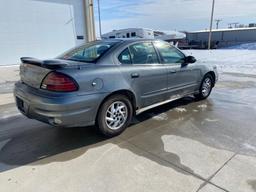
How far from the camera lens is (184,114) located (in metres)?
4.24

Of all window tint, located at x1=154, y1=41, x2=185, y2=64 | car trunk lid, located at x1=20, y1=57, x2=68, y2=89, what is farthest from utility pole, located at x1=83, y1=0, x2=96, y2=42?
car trunk lid, located at x1=20, y1=57, x2=68, y2=89

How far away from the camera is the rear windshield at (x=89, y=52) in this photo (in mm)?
3245

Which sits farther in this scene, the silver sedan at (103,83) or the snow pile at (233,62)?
the snow pile at (233,62)

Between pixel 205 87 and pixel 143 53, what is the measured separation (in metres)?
2.23

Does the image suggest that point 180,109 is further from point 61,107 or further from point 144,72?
point 61,107

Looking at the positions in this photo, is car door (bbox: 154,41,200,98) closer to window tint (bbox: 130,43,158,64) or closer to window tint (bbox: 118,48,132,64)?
window tint (bbox: 130,43,158,64)

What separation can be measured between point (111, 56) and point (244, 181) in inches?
91.5

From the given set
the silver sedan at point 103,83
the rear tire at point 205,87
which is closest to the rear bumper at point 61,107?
the silver sedan at point 103,83

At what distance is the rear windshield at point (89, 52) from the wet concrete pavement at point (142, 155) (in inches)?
47.7

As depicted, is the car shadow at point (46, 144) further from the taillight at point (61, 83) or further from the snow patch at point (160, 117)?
the taillight at point (61, 83)

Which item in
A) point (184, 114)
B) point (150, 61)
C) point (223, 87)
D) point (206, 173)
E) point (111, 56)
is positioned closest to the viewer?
point (206, 173)

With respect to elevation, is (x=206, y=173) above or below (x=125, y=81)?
below

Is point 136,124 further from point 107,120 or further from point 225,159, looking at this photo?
point 225,159

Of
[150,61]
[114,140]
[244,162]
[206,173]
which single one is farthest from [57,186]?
[150,61]
